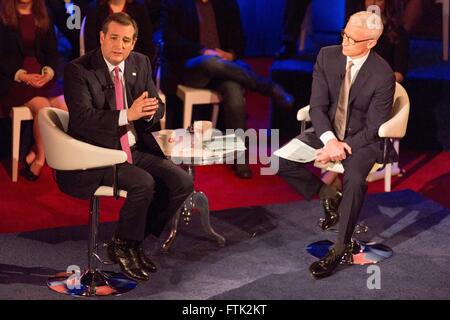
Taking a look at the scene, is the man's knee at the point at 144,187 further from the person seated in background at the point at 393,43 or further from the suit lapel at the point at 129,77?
the person seated in background at the point at 393,43

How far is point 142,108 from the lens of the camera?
453 centimetres

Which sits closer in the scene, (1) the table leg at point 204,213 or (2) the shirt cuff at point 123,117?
(2) the shirt cuff at point 123,117

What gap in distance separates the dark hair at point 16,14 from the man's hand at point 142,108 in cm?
207

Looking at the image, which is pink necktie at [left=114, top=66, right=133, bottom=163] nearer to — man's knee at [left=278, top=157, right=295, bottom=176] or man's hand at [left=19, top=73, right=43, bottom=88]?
man's knee at [left=278, top=157, right=295, bottom=176]

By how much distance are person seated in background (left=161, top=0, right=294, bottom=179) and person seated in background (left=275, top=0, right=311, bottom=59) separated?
112 cm

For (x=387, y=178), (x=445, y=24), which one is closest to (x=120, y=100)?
(x=387, y=178)

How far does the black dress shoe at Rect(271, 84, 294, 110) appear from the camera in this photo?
6840 millimetres

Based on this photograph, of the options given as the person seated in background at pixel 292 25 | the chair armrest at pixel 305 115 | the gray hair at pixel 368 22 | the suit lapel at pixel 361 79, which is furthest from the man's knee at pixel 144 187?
the person seated in background at pixel 292 25

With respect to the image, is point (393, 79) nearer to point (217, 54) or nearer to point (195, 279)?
point (195, 279)

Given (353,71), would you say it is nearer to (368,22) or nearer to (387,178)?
(368,22)

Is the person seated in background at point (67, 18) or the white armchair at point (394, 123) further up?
the person seated in background at point (67, 18)

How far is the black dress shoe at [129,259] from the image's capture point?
15.4 feet
